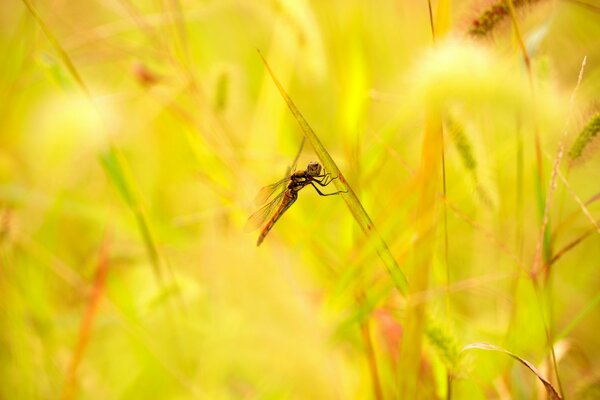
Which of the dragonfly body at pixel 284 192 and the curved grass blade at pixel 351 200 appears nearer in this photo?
the curved grass blade at pixel 351 200

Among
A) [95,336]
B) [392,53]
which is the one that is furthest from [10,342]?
[392,53]

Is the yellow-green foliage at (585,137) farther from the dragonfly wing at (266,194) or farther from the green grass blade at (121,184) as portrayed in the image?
the green grass blade at (121,184)

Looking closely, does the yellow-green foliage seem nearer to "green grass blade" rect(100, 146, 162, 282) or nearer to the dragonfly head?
the dragonfly head

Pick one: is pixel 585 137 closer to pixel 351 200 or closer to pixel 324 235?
pixel 351 200

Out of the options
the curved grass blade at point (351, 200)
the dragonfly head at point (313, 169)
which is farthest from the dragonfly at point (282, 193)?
the curved grass blade at point (351, 200)

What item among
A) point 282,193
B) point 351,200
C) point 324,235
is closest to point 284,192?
point 282,193

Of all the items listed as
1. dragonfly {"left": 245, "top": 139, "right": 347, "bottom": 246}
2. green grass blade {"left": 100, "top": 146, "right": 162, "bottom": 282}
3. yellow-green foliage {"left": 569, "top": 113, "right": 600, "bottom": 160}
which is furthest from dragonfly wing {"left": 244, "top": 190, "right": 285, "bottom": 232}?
yellow-green foliage {"left": 569, "top": 113, "right": 600, "bottom": 160}
